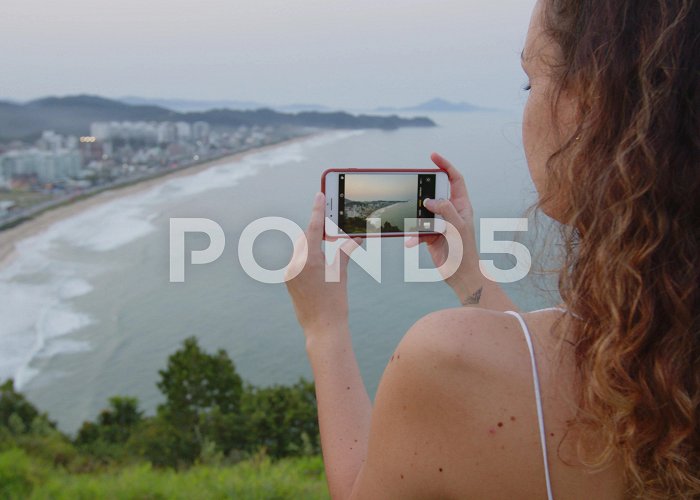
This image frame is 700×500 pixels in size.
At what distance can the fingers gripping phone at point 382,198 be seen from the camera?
1.10 meters

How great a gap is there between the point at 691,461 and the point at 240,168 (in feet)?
36.7

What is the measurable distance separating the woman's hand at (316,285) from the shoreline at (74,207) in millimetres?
8931

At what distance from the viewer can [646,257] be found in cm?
55

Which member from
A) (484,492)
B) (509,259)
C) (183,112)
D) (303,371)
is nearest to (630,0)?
(484,492)

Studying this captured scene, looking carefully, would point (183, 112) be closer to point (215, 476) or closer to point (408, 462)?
point (215, 476)

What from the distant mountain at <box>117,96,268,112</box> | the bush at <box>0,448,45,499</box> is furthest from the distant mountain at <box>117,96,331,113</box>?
the bush at <box>0,448,45,499</box>

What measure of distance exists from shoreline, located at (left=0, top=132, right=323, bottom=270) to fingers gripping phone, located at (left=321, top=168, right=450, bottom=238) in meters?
8.72

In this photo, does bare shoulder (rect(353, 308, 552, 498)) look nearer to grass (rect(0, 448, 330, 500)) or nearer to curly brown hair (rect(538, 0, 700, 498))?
curly brown hair (rect(538, 0, 700, 498))

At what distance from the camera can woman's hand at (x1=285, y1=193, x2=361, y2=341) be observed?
85 centimetres

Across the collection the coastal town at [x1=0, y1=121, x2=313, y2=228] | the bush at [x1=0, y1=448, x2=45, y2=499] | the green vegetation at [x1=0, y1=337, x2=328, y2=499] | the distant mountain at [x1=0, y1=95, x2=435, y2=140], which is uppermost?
the distant mountain at [x1=0, y1=95, x2=435, y2=140]

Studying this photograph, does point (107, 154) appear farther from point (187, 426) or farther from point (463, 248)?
point (463, 248)

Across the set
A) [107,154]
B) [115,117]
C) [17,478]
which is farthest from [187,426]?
[115,117]

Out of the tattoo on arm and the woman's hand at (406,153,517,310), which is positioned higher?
the woman's hand at (406,153,517,310)

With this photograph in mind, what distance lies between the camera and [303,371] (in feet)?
29.1
